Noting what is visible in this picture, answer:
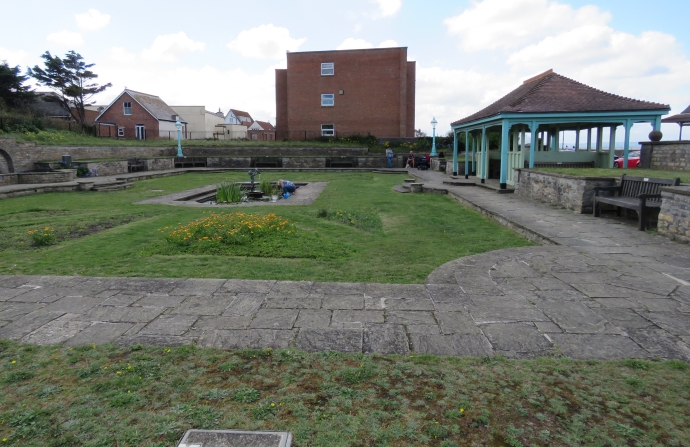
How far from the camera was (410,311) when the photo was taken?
4.22 m

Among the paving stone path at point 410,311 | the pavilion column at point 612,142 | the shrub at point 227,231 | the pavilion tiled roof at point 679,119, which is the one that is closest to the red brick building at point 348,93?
the pavilion tiled roof at point 679,119

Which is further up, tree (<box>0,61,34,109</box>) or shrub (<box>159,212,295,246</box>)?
tree (<box>0,61,34,109</box>)

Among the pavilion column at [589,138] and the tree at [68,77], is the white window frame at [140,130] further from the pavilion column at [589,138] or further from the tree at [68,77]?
the pavilion column at [589,138]

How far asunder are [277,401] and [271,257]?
3.91m

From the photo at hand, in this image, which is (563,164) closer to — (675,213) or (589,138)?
(589,138)

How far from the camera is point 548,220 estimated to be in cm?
886

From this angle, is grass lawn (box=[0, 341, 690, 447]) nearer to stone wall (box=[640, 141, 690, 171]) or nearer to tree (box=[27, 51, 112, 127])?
stone wall (box=[640, 141, 690, 171])

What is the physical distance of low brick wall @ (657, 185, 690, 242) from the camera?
672 centimetres

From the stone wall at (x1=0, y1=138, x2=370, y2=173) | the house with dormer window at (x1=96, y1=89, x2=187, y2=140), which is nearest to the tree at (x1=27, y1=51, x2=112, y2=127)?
the house with dormer window at (x1=96, y1=89, x2=187, y2=140)

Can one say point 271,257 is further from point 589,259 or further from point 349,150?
point 349,150

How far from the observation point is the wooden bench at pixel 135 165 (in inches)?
957

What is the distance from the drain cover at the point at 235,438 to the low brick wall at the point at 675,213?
7.01 meters

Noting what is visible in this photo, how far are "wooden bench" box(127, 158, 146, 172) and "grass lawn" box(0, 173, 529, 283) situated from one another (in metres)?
12.0

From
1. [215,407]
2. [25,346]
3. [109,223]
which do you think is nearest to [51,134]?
[109,223]
